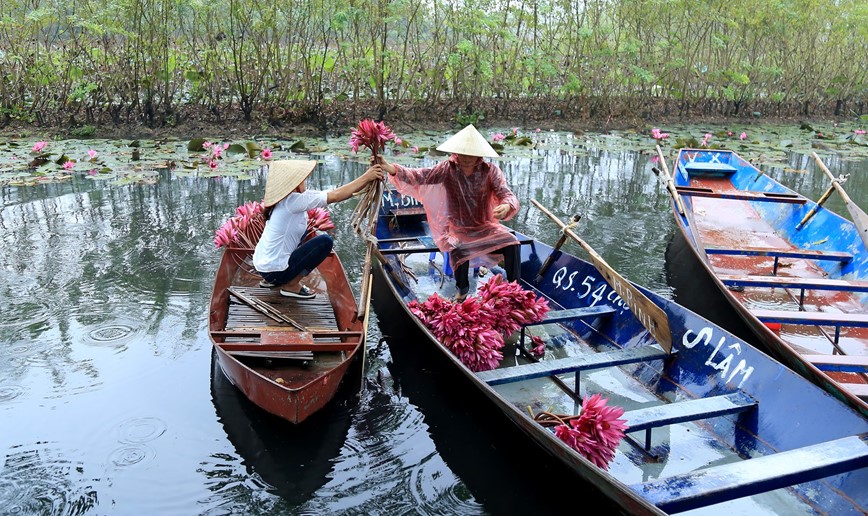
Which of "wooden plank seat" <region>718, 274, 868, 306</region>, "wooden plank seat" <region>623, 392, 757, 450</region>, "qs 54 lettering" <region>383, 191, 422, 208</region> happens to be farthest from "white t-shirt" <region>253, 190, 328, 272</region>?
"wooden plank seat" <region>718, 274, 868, 306</region>

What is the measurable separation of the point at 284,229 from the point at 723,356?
2.53m

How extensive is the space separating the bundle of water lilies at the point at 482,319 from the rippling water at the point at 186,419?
0.66ft

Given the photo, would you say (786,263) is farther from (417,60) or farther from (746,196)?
(417,60)

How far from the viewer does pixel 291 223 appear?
4.45 m

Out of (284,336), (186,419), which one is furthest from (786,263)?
(186,419)

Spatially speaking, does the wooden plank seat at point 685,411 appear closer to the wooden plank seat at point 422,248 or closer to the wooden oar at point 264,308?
the wooden oar at point 264,308

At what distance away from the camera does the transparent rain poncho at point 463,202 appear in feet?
15.7

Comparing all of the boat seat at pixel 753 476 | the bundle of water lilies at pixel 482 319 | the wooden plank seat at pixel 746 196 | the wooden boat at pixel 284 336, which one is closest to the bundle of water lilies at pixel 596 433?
the boat seat at pixel 753 476

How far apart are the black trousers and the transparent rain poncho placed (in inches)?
1.6

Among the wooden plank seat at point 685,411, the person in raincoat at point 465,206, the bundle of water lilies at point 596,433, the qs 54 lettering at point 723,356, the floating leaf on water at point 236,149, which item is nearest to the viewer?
the bundle of water lilies at point 596,433

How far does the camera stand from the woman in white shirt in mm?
4309

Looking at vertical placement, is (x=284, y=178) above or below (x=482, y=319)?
above

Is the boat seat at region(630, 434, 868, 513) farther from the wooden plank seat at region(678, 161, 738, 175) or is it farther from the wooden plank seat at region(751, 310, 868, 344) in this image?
the wooden plank seat at region(678, 161, 738, 175)

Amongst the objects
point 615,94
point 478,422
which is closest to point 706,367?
point 478,422
